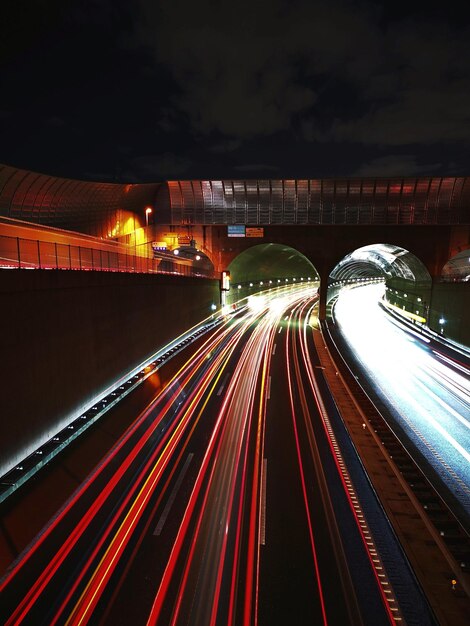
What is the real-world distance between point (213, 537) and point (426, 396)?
1564cm

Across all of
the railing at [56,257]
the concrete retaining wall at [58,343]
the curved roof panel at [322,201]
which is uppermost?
the curved roof panel at [322,201]

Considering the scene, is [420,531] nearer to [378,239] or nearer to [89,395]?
[89,395]

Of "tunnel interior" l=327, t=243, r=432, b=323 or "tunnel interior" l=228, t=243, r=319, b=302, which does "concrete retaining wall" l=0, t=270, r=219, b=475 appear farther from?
"tunnel interior" l=327, t=243, r=432, b=323

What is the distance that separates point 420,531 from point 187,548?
19.8 ft

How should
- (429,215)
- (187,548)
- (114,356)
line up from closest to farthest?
1. (187,548)
2. (114,356)
3. (429,215)

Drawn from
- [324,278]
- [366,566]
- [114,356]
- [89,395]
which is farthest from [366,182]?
[366,566]

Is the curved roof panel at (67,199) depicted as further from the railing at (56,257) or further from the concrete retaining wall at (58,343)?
the concrete retaining wall at (58,343)

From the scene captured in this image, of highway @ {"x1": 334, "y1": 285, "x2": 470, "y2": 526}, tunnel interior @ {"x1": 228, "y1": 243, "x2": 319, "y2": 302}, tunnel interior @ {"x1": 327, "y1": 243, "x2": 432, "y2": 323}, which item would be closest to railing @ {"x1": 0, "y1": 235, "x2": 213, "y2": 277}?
highway @ {"x1": 334, "y1": 285, "x2": 470, "y2": 526}

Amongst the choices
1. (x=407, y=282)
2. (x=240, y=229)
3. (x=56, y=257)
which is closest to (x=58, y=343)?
(x=56, y=257)

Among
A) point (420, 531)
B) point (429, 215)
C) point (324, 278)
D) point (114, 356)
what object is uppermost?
point (429, 215)

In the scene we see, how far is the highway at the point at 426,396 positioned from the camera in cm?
1234

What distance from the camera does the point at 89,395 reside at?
1588 cm

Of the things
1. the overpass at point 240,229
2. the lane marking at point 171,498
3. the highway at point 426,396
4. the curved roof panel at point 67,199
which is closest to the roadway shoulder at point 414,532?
the highway at point 426,396

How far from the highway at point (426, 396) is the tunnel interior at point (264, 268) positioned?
668 inches
